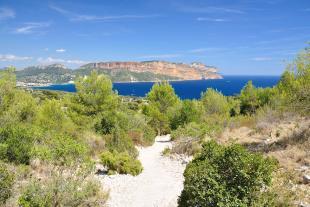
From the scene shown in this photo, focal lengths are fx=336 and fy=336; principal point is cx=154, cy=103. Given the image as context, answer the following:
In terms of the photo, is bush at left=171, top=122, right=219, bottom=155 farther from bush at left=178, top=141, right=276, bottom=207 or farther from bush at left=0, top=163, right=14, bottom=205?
bush at left=0, top=163, right=14, bottom=205

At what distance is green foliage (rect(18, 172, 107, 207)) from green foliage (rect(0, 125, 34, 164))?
4269mm

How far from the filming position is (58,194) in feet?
30.2

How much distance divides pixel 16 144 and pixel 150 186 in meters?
5.80

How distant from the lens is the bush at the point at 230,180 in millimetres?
7770

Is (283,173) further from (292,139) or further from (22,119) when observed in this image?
(22,119)

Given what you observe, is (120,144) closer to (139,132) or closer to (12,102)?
(139,132)

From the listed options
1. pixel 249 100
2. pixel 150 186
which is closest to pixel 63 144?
pixel 150 186

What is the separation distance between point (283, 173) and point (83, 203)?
6.67m

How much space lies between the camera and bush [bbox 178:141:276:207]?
7.77 meters

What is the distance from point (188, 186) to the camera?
8.38m

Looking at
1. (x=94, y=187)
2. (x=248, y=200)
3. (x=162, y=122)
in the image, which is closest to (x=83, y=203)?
(x=94, y=187)

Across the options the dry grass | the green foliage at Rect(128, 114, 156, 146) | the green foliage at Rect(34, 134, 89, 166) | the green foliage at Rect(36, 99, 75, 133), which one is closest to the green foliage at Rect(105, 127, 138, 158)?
the green foliage at Rect(36, 99, 75, 133)

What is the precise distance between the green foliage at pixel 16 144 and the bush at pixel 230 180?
818cm

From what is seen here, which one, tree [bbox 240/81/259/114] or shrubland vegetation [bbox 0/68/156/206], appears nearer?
shrubland vegetation [bbox 0/68/156/206]
